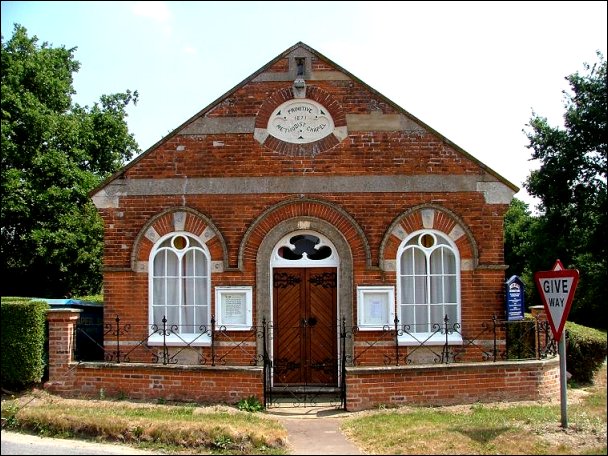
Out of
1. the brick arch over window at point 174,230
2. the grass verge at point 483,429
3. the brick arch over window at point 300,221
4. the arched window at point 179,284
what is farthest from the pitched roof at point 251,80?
the grass verge at point 483,429

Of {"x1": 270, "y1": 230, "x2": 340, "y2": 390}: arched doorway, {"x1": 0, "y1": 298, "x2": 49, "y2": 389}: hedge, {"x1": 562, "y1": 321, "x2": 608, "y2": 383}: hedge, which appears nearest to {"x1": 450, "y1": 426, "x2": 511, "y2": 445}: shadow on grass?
{"x1": 270, "y1": 230, "x2": 340, "y2": 390}: arched doorway

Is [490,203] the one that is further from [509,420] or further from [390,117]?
[509,420]

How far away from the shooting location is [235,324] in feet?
44.9

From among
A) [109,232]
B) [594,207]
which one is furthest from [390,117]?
[594,207]

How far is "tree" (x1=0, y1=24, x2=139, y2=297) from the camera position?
65.7 ft

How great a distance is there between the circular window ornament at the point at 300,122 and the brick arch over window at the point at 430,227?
2297 millimetres

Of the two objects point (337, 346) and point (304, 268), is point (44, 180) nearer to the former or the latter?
point (304, 268)

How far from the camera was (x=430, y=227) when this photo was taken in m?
13.8

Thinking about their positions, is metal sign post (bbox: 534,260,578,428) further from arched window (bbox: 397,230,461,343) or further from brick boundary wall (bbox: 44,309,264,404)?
brick boundary wall (bbox: 44,309,264,404)

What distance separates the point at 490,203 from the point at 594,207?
11.4m

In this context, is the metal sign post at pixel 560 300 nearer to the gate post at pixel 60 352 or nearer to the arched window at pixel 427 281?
the arched window at pixel 427 281

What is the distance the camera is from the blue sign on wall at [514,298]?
13.5 m

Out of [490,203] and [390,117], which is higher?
[390,117]

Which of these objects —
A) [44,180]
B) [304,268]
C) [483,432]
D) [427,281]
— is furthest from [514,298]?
[44,180]
